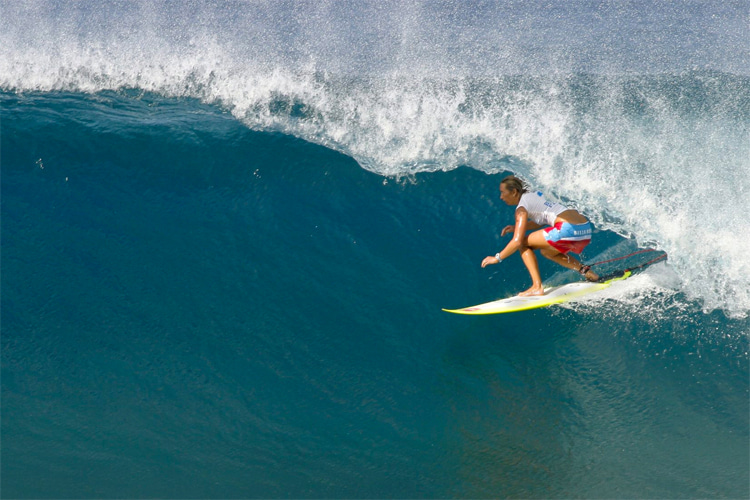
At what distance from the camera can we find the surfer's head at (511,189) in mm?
5590

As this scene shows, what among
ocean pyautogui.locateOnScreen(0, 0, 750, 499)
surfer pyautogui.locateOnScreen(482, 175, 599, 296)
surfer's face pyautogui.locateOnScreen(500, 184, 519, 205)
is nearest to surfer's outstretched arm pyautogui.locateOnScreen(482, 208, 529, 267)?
surfer pyautogui.locateOnScreen(482, 175, 599, 296)

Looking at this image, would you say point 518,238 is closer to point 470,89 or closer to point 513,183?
point 513,183

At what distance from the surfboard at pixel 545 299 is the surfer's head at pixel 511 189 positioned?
37.2 inches

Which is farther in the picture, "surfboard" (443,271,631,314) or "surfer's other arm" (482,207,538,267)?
"surfer's other arm" (482,207,538,267)

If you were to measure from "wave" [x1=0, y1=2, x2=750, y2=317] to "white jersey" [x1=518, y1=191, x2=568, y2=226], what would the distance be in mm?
1250

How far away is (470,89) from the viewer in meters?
8.02

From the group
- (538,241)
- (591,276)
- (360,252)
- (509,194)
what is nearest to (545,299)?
(538,241)

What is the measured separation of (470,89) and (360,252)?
3.10m

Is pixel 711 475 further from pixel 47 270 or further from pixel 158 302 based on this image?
pixel 47 270

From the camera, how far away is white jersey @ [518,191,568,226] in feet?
18.6

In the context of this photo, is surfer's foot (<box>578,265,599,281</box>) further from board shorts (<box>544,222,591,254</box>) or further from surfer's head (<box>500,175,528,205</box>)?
surfer's head (<box>500,175,528,205</box>)

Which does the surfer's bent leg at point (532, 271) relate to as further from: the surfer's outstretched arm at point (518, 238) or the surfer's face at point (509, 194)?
the surfer's face at point (509, 194)

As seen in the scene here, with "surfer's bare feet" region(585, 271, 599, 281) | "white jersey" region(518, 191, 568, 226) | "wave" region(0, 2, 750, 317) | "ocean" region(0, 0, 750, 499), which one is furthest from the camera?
"wave" region(0, 2, 750, 317)

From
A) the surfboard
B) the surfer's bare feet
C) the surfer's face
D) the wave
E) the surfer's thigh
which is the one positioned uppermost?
the wave
